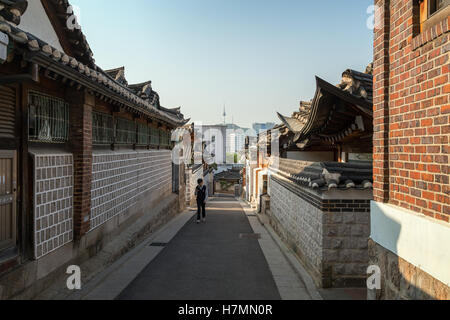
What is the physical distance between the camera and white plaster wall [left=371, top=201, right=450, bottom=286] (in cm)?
267

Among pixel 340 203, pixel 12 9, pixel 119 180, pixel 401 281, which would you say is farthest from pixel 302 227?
pixel 12 9

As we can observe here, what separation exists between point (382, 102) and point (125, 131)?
749cm

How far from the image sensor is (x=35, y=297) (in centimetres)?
461

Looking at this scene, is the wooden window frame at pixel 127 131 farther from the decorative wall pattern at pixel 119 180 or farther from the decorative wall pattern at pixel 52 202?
the decorative wall pattern at pixel 52 202

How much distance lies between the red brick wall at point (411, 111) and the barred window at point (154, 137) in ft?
32.3

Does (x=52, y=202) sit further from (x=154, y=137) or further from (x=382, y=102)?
(x=154, y=137)

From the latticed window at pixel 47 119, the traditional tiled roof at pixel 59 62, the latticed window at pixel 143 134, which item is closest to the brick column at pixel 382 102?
the traditional tiled roof at pixel 59 62

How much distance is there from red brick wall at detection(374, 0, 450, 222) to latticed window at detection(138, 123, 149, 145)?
846 centimetres

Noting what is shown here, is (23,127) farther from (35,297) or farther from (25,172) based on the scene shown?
(35,297)

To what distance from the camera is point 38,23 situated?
5.73 meters

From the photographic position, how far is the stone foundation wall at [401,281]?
2814 mm

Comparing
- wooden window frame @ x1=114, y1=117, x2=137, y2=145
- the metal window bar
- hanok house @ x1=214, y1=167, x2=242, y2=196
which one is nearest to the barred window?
the metal window bar
